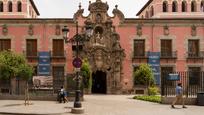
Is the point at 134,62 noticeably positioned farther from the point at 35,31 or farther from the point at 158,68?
the point at 35,31

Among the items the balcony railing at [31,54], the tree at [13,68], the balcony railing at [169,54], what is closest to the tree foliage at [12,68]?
the tree at [13,68]

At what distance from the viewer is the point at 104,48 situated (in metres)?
47.4

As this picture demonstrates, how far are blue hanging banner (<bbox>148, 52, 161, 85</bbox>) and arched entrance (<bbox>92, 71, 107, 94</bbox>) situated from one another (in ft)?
16.8

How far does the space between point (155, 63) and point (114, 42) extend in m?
4.71

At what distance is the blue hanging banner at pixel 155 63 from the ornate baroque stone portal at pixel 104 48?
2855 millimetres

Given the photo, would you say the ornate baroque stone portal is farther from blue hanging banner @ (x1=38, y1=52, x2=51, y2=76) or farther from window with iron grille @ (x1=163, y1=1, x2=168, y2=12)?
window with iron grille @ (x1=163, y1=1, x2=168, y2=12)

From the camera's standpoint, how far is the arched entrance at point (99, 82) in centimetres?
4900

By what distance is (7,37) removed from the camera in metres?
47.4

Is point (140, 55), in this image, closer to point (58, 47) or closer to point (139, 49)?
point (139, 49)

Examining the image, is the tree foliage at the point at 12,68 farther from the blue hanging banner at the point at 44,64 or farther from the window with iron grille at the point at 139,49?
the window with iron grille at the point at 139,49

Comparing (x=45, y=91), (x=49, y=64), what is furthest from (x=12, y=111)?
(x=49, y=64)

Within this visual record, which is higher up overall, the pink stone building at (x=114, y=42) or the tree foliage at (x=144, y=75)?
the pink stone building at (x=114, y=42)

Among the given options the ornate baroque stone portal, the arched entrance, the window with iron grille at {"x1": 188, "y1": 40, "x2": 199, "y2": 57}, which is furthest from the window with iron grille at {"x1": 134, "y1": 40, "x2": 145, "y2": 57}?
the window with iron grille at {"x1": 188, "y1": 40, "x2": 199, "y2": 57}

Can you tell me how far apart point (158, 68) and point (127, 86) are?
3.68 metres
